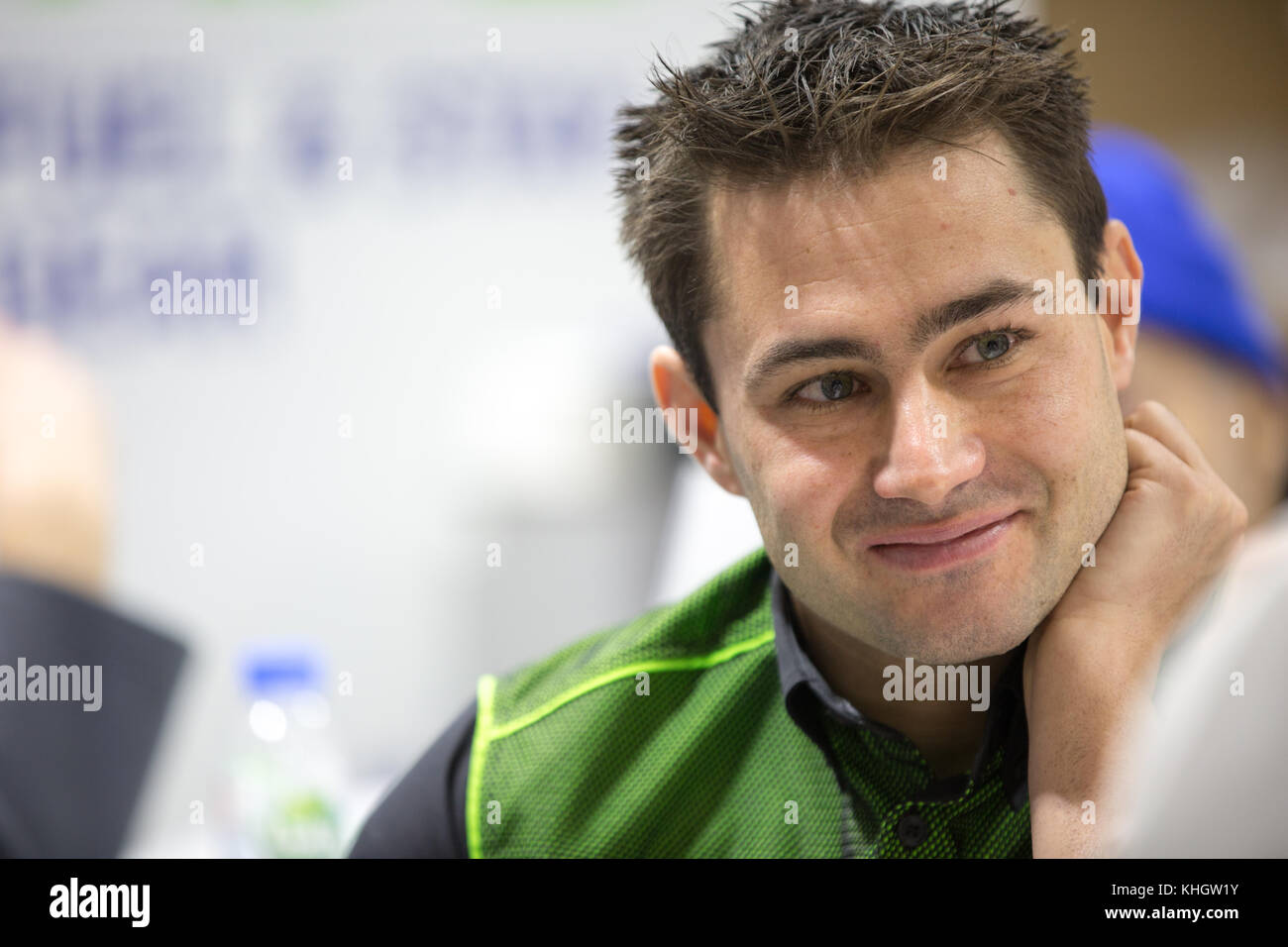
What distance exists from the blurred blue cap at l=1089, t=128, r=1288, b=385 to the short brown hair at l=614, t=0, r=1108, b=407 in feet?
2.42

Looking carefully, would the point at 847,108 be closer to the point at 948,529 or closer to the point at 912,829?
the point at 948,529

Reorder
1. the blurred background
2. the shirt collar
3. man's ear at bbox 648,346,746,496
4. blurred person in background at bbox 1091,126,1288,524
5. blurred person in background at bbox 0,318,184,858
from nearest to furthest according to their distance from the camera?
the shirt collar
man's ear at bbox 648,346,746,496
blurred person in background at bbox 0,318,184,858
blurred person in background at bbox 1091,126,1288,524
the blurred background

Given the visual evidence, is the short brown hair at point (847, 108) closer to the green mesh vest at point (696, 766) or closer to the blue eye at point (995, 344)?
the blue eye at point (995, 344)

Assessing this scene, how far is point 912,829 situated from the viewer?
0.87 metres

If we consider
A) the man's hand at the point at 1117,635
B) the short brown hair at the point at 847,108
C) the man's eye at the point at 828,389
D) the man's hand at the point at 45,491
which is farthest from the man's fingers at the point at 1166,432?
the man's hand at the point at 45,491

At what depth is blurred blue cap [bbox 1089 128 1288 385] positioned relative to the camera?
1569 millimetres

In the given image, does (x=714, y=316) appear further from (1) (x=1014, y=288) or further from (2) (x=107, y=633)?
(2) (x=107, y=633)

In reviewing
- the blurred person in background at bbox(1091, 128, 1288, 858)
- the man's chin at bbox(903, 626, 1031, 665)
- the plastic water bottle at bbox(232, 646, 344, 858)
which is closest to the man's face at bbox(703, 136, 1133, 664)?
the man's chin at bbox(903, 626, 1031, 665)

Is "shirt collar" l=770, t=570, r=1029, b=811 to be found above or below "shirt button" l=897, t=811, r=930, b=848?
above

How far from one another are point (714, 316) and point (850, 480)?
0.17 m

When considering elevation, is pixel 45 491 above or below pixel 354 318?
below

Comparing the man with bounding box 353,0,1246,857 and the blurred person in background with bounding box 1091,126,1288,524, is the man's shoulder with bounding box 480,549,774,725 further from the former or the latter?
the blurred person in background with bounding box 1091,126,1288,524

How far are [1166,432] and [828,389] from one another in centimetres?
28

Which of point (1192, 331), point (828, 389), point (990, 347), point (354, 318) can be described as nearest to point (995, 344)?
point (990, 347)
